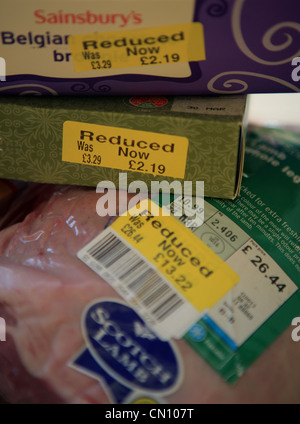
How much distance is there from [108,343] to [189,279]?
0.33 ft

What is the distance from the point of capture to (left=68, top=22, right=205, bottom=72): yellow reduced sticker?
0.44 m

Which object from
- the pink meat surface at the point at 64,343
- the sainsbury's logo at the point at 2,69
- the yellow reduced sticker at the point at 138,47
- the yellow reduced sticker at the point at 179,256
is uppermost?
the yellow reduced sticker at the point at 138,47

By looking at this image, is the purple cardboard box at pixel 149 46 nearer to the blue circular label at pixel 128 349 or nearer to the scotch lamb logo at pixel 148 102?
the scotch lamb logo at pixel 148 102

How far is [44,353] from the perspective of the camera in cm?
45

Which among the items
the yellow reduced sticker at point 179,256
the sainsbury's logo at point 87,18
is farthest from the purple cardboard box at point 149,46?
the yellow reduced sticker at point 179,256

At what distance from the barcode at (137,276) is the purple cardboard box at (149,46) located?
17cm

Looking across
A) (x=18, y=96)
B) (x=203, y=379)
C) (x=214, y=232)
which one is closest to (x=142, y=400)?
(x=203, y=379)

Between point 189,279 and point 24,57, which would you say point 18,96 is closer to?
point 24,57

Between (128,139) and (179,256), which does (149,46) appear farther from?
(179,256)

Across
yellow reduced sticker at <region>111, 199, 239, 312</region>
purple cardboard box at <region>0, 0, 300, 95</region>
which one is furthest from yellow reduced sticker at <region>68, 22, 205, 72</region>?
yellow reduced sticker at <region>111, 199, 239, 312</region>

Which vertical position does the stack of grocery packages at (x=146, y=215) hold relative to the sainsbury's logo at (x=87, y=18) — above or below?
below

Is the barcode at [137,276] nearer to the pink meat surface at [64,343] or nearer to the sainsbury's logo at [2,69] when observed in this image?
the pink meat surface at [64,343]

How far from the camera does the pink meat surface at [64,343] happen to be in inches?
17.1

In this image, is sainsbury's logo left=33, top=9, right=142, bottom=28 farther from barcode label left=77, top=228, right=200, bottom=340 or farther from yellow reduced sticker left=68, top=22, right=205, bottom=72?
barcode label left=77, top=228, right=200, bottom=340
